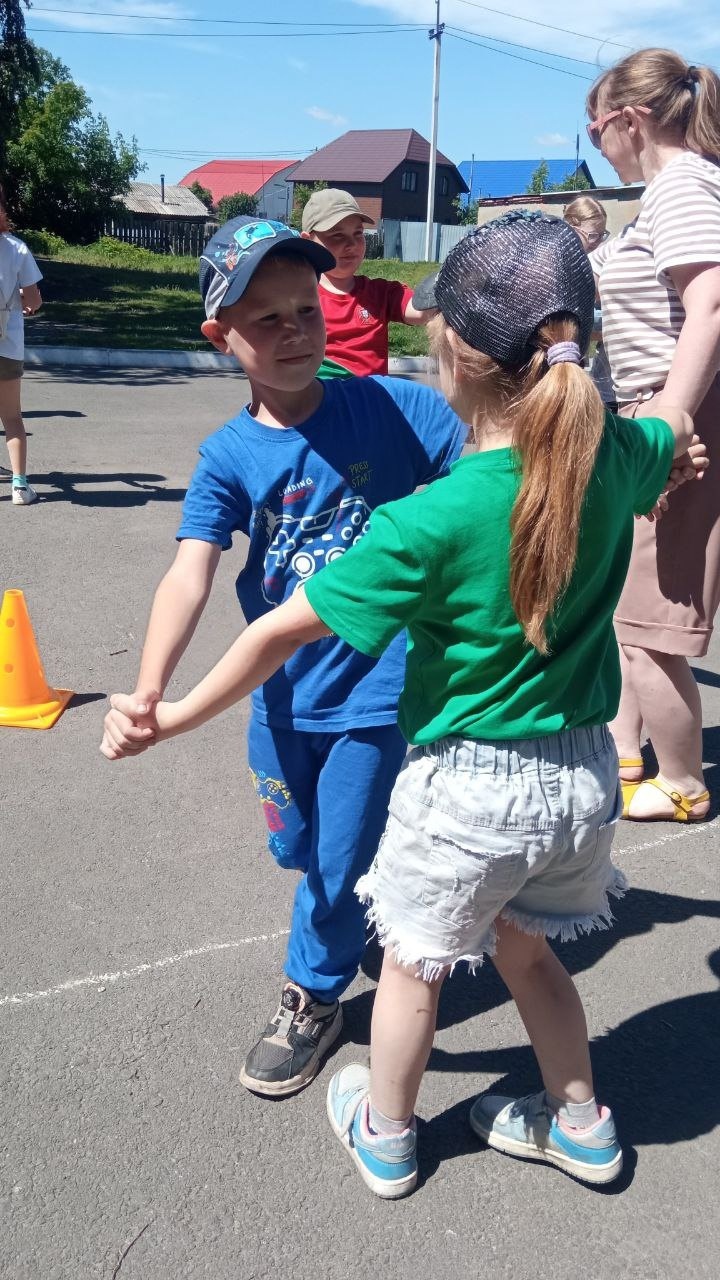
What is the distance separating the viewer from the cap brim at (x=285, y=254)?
2197 millimetres

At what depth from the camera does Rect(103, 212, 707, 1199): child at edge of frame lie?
1715 mm

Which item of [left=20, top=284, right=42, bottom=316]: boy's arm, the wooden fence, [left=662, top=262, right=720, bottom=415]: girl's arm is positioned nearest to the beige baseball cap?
[left=662, top=262, right=720, bottom=415]: girl's arm

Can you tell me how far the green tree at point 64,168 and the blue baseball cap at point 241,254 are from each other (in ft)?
146

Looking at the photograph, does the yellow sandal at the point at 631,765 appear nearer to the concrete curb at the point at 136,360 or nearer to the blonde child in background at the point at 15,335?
the blonde child in background at the point at 15,335

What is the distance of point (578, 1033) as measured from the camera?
218cm

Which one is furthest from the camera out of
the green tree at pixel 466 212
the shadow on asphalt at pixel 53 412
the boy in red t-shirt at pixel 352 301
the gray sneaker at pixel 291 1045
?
the green tree at pixel 466 212

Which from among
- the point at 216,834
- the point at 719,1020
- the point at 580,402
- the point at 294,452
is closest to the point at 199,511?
the point at 294,452

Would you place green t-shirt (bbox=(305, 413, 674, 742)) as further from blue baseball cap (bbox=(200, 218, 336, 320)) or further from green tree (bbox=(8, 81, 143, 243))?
green tree (bbox=(8, 81, 143, 243))

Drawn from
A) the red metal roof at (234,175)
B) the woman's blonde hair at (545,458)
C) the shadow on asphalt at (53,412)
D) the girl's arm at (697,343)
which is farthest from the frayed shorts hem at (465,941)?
the red metal roof at (234,175)

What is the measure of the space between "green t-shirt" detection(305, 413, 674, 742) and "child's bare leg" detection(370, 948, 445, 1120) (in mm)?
468

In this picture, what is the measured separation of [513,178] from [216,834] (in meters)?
84.5

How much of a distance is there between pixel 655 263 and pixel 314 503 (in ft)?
4.95

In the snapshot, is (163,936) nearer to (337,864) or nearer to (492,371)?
(337,864)

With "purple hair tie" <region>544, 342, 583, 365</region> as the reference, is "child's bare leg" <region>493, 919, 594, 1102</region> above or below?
below
